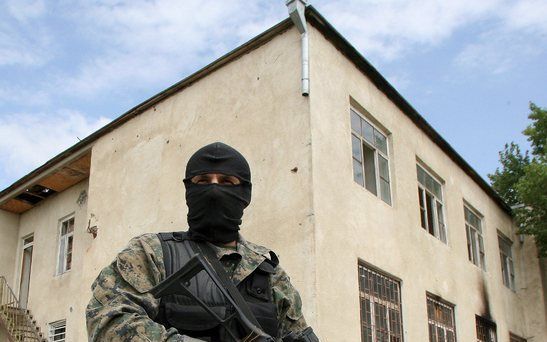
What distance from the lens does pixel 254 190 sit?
8758 millimetres

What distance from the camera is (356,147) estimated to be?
9859mm

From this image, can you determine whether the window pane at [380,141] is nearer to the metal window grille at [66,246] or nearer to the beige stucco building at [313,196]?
the beige stucco building at [313,196]

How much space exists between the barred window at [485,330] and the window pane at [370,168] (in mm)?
4404

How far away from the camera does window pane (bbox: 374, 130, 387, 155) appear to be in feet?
34.6

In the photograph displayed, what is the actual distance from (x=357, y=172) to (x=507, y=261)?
7974 millimetres

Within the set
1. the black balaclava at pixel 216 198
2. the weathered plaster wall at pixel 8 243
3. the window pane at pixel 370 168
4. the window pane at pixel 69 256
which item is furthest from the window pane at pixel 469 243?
the black balaclava at pixel 216 198

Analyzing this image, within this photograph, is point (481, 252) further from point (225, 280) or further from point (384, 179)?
point (225, 280)

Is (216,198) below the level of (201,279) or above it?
above

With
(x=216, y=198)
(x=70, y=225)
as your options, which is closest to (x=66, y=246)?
(x=70, y=225)

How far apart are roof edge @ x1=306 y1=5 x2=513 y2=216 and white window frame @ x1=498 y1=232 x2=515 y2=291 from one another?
2189 mm

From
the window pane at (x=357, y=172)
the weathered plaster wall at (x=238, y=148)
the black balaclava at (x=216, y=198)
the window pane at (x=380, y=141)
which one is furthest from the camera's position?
the window pane at (x=380, y=141)

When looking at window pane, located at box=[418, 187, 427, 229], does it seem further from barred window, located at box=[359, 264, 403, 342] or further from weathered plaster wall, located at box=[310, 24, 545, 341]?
barred window, located at box=[359, 264, 403, 342]

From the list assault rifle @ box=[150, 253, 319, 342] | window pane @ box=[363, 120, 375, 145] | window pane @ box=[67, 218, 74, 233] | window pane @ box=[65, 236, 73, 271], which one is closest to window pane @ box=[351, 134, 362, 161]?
window pane @ box=[363, 120, 375, 145]

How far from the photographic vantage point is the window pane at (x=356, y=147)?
9765mm
